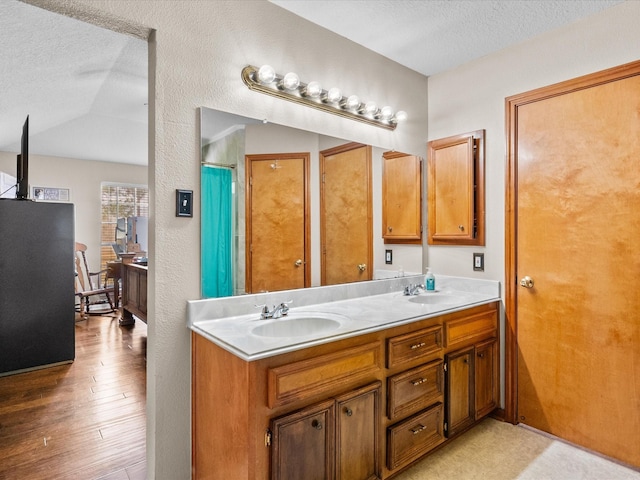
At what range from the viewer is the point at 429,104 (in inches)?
112

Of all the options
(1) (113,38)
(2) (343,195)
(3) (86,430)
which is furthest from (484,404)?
(1) (113,38)

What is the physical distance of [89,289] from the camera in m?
6.00

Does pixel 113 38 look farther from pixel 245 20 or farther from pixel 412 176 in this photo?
pixel 412 176

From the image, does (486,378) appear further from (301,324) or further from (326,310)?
(301,324)

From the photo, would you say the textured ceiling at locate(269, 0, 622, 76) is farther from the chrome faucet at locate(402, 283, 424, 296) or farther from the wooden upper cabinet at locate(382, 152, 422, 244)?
the chrome faucet at locate(402, 283, 424, 296)

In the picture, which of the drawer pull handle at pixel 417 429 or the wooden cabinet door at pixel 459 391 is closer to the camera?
the drawer pull handle at pixel 417 429

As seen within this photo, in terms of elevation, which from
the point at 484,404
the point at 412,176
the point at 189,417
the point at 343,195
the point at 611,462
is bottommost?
the point at 611,462

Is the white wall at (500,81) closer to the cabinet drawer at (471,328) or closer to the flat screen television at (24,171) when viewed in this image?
the cabinet drawer at (471,328)

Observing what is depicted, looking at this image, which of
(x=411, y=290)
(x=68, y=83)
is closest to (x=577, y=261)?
(x=411, y=290)

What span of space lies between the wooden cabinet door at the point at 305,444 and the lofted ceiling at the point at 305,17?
1857 mm

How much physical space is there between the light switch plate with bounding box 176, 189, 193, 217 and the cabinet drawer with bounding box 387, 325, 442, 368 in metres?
1.10

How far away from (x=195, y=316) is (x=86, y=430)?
1.43m

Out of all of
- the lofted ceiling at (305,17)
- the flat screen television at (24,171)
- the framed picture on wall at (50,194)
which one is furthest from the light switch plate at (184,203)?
the framed picture on wall at (50,194)

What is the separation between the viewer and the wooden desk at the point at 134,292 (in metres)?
3.75
